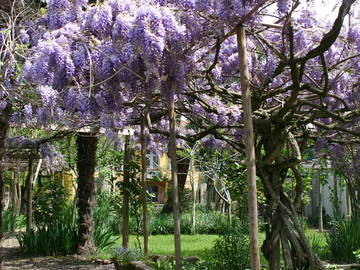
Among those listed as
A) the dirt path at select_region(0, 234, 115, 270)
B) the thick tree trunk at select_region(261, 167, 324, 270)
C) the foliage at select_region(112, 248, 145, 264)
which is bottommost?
the dirt path at select_region(0, 234, 115, 270)

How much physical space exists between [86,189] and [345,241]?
4.99 meters

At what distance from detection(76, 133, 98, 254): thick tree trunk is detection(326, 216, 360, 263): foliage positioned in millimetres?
4537

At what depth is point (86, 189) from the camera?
9.68 metres

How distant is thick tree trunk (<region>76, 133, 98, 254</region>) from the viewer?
9461 mm

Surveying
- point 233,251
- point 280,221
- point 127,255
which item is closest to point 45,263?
point 127,255

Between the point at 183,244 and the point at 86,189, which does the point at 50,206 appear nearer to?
the point at 86,189

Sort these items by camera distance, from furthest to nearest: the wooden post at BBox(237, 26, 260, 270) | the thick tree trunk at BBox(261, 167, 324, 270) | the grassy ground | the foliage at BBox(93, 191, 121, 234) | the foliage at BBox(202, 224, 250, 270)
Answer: the foliage at BBox(93, 191, 121, 234), the grassy ground, the foliage at BBox(202, 224, 250, 270), the thick tree trunk at BBox(261, 167, 324, 270), the wooden post at BBox(237, 26, 260, 270)

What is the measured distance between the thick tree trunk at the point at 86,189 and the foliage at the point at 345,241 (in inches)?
179

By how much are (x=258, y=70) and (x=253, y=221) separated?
10.2 feet

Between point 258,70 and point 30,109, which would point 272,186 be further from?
point 30,109

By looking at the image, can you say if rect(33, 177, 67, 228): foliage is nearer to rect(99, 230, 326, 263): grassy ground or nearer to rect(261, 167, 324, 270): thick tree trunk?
rect(99, 230, 326, 263): grassy ground

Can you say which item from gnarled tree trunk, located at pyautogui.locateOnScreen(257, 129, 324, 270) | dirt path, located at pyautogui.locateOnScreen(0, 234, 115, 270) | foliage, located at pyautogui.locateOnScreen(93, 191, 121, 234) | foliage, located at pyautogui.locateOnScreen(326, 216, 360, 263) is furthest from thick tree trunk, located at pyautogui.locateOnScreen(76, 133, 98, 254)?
gnarled tree trunk, located at pyautogui.locateOnScreen(257, 129, 324, 270)

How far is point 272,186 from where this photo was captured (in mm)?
5637

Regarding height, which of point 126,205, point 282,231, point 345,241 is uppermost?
point 126,205
